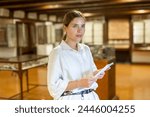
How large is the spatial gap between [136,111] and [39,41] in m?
9.00

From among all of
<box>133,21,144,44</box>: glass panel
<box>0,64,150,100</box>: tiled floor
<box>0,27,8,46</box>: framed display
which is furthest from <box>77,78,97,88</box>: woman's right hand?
<box>133,21,144,44</box>: glass panel

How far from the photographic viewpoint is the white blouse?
136cm

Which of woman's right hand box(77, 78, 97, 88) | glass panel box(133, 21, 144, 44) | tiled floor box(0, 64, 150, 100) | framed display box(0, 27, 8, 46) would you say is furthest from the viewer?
glass panel box(133, 21, 144, 44)

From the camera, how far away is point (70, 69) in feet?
4.59

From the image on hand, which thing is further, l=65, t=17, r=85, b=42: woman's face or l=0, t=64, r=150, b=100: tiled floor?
l=0, t=64, r=150, b=100: tiled floor

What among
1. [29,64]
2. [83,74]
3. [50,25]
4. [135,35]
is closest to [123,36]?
[135,35]

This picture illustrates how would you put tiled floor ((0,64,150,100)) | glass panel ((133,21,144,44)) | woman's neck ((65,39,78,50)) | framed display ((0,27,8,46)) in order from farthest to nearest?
1. glass panel ((133,21,144,44))
2. framed display ((0,27,8,46))
3. tiled floor ((0,64,150,100))
4. woman's neck ((65,39,78,50))

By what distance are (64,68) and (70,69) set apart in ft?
0.12

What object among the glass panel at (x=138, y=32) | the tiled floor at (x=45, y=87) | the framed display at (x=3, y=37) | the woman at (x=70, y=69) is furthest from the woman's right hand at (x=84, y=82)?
the glass panel at (x=138, y=32)

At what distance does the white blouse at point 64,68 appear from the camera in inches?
53.4

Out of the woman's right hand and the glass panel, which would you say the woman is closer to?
the woman's right hand

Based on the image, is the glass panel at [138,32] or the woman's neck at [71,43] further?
the glass panel at [138,32]

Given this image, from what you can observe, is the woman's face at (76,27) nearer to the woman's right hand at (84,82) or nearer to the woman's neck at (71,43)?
the woman's neck at (71,43)

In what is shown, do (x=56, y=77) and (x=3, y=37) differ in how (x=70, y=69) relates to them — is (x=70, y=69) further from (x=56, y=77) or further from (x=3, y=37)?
(x=3, y=37)
